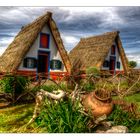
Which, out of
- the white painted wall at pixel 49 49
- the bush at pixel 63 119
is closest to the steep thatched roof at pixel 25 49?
the white painted wall at pixel 49 49

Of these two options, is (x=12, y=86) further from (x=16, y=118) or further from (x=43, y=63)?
(x=43, y=63)

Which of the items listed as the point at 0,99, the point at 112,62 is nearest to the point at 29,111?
the point at 0,99

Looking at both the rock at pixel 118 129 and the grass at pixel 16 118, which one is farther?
the grass at pixel 16 118

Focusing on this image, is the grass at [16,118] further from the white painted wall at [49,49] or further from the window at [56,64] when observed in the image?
the window at [56,64]

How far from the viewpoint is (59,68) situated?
12469 millimetres

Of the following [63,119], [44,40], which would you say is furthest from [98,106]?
[44,40]

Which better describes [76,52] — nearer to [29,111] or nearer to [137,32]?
[137,32]

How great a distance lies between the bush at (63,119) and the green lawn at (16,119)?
0.99 feet

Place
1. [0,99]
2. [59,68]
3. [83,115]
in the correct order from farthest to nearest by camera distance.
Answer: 1. [59,68]
2. [0,99]
3. [83,115]

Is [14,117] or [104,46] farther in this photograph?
[104,46]

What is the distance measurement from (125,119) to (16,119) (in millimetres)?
2353

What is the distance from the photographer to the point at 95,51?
52.3ft

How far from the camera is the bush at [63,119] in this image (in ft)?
15.3
